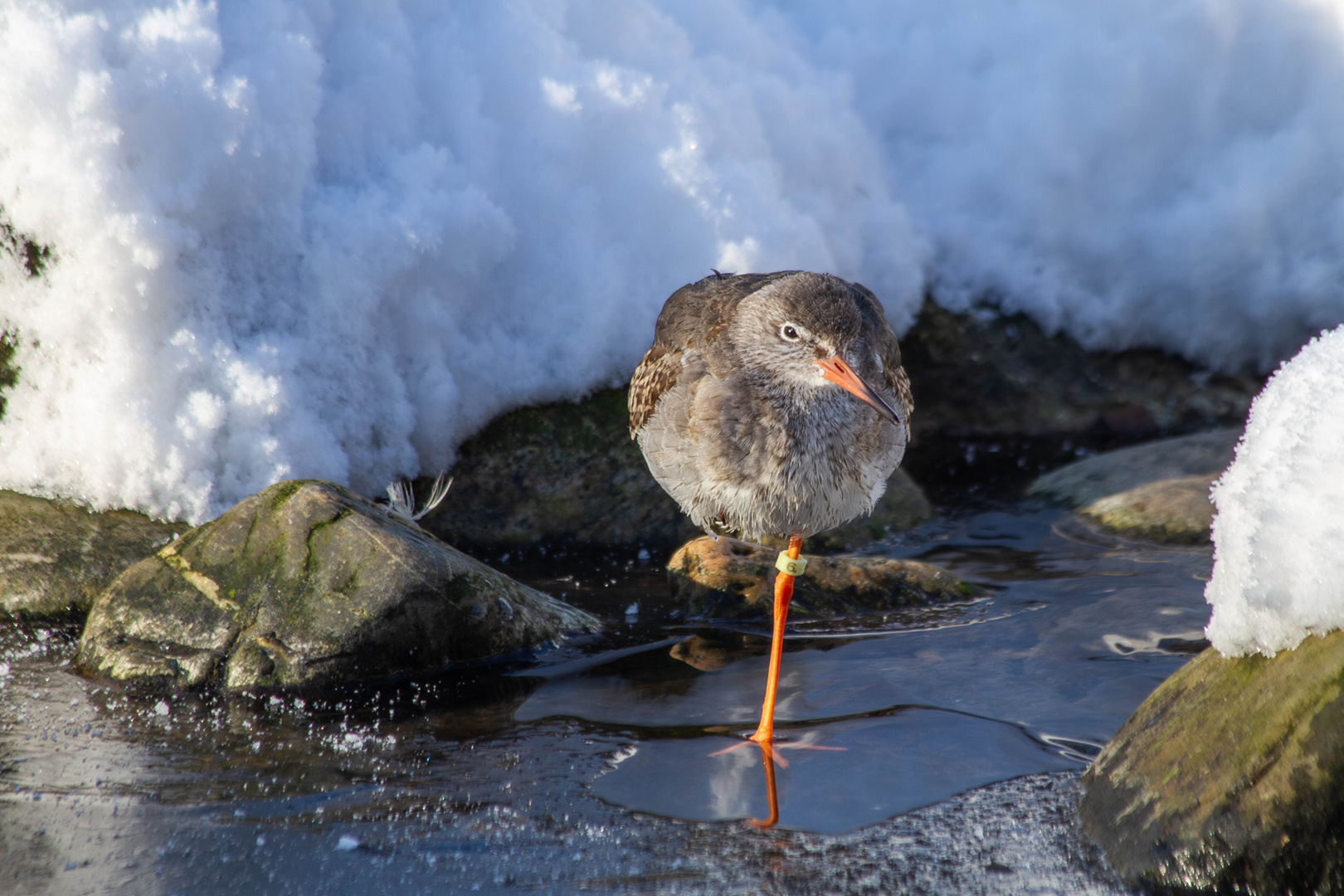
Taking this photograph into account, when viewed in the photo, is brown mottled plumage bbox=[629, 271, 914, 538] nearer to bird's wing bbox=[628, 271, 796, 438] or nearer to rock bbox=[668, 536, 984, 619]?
bird's wing bbox=[628, 271, 796, 438]

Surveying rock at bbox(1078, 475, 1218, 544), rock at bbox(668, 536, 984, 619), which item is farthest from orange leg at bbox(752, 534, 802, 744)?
rock at bbox(1078, 475, 1218, 544)

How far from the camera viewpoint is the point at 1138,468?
290 inches

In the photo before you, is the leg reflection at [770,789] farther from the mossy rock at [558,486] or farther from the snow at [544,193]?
the snow at [544,193]

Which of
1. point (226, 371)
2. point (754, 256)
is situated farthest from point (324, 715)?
point (754, 256)

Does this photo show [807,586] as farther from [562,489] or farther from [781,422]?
[562,489]

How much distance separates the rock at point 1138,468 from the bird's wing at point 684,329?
319 centimetres

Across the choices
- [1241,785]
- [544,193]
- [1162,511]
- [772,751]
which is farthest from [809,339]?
[1162,511]

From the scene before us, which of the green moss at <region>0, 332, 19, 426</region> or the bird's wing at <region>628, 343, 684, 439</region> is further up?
the green moss at <region>0, 332, 19, 426</region>

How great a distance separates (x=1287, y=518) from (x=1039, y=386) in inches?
232

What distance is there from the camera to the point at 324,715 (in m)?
4.31

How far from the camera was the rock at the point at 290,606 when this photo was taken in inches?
177

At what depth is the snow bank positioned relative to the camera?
304 cm

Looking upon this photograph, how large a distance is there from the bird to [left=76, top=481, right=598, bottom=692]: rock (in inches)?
46.6

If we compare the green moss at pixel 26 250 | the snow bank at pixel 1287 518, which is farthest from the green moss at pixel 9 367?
the snow bank at pixel 1287 518
